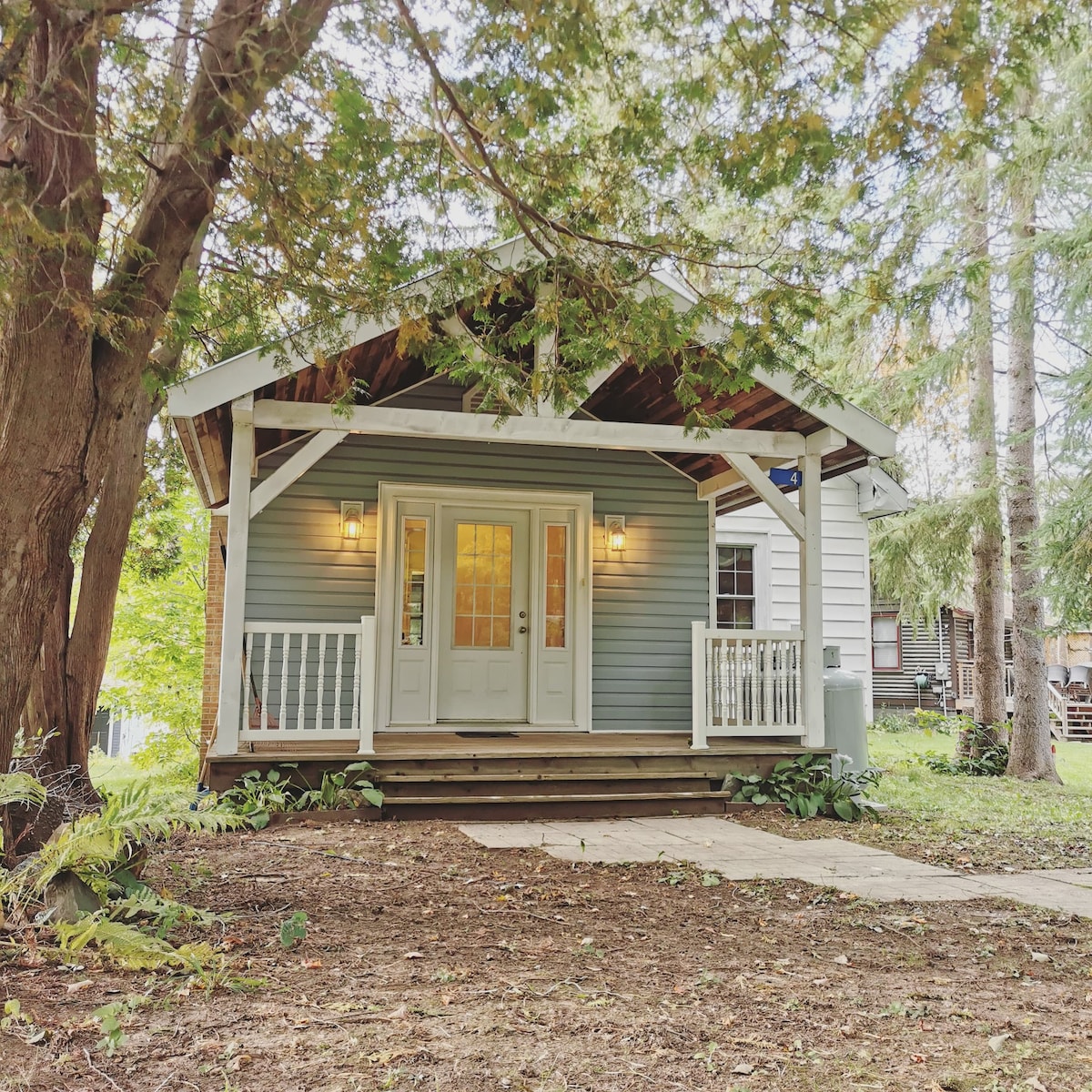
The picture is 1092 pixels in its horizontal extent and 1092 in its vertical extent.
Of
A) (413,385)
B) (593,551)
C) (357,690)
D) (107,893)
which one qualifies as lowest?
(107,893)

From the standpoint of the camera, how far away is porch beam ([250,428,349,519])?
7.17 meters

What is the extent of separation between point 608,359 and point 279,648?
4.82 m

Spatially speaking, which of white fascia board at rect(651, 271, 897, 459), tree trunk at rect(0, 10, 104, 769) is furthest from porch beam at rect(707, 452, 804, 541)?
tree trunk at rect(0, 10, 104, 769)

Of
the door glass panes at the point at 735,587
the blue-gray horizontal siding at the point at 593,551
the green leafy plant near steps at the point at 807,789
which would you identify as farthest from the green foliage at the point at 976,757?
the green leafy plant near steps at the point at 807,789

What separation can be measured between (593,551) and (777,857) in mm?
4097

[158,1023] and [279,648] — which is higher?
[279,648]

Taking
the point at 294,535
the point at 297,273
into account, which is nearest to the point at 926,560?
the point at 294,535

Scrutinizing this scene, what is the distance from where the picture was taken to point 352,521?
8938 millimetres

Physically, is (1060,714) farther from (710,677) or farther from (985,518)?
(710,677)

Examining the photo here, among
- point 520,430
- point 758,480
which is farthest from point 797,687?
point 520,430

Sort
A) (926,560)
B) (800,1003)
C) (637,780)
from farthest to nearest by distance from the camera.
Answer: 1. (926,560)
2. (637,780)
3. (800,1003)

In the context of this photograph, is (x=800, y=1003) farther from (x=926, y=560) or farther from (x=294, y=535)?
(x=926, y=560)

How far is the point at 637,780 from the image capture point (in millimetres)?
7781

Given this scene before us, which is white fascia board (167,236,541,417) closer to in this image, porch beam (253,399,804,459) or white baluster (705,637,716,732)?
porch beam (253,399,804,459)
